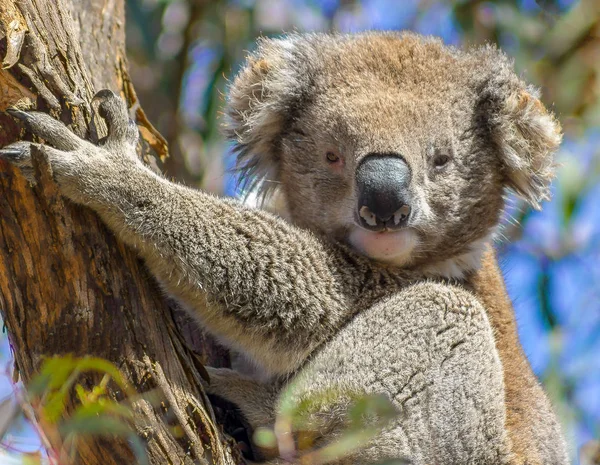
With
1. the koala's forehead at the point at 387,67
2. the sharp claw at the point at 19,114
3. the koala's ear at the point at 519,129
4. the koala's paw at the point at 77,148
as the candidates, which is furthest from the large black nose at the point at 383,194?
the sharp claw at the point at 19,114

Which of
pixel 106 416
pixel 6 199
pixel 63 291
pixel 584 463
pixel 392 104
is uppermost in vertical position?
pixel 392 104

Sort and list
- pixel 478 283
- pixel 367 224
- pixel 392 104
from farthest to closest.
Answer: pixel 478 283
pixel 392 104
pixel 367 224

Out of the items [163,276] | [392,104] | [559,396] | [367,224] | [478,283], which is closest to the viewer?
[163,276]

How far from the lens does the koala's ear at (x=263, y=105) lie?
3.34 m

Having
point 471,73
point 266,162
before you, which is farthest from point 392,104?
point 266,162

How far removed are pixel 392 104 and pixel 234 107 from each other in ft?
2.20

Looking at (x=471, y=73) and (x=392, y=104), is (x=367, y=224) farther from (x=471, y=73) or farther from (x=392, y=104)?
(x=471, y=73)

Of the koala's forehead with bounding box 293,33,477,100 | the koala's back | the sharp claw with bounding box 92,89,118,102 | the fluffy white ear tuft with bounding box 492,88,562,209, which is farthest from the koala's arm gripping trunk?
the fluffy white ear tuft with bounding box 492,88,562,209

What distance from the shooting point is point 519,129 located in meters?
3.29

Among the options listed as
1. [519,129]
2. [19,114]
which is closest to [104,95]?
[19,114]

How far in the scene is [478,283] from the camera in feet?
11.1

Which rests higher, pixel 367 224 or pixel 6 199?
pixel 367 224

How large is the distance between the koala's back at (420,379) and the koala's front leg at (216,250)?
0.12 meters

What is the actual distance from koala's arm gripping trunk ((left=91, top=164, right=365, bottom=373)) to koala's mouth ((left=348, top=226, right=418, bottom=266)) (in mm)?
96
